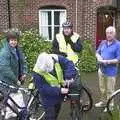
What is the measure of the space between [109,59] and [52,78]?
7.70ft

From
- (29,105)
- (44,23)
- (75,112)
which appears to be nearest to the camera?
(75,112)

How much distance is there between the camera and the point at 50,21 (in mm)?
15656

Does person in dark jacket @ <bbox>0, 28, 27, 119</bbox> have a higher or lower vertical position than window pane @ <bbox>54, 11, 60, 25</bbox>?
lower

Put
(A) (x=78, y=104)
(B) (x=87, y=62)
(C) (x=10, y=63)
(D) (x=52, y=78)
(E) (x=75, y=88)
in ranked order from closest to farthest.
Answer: (D) (x=52, y=78) < (E) (x=75, y=88) < (A) (x=78, y=104) < (C) (x=10, y=63) < (B) (x=87, y=62)

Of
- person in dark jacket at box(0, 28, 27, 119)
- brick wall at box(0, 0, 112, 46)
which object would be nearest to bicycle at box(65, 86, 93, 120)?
person in dark jacket at box(0, 28, 27, 119)

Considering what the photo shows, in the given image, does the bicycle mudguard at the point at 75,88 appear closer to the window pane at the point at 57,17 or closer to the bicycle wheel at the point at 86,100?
the bicycle wheel at the point at 86,100

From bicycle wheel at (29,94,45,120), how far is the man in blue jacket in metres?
1.03

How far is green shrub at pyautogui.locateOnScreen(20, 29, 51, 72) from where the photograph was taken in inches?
532

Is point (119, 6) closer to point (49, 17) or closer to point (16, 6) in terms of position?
point (49, 17)

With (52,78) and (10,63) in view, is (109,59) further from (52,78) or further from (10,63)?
(52,78)

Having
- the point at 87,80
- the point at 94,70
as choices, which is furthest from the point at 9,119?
the point at 94,70

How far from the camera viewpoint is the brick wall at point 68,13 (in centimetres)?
1523

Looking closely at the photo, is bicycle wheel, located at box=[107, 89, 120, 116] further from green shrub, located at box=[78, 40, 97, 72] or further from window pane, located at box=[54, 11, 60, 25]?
window pane, located at box=[54, 11, 60, 25]

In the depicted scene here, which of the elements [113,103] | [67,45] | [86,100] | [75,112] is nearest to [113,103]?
[113,103]
